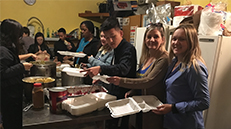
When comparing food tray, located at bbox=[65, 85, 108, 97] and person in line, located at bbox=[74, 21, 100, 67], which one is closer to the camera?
food tray, located at bbox=[65, 85, 108, 97]

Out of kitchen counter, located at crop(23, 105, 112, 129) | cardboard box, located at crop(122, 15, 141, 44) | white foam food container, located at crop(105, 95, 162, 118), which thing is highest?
cardboard box, located at crop(122, 15, 141, 44)

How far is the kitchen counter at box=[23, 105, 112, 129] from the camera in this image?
0.95 metres

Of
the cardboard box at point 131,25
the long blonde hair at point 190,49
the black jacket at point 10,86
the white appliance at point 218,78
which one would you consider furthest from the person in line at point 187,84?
the cardboard box at point 131,25

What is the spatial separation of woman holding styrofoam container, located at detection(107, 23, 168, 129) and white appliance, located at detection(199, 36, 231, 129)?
0.68 m

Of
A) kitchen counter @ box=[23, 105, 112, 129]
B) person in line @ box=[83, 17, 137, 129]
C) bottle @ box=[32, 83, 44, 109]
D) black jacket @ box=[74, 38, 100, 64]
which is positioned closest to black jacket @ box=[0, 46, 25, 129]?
kitchen counter @ box=[23, 105, 112, 129]

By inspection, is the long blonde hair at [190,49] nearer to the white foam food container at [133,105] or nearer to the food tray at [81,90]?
the white foam food container at [133,105]

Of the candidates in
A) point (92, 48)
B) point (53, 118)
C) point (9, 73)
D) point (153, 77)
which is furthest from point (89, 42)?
point (9, 73)

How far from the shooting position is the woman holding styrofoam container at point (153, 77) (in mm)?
1225

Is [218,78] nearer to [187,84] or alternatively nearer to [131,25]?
[187,84]

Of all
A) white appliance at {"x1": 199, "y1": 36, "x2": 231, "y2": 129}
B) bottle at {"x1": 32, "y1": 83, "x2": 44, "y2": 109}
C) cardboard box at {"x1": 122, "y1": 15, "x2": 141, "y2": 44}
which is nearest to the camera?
bottle at {"x1": 32, "y1": 83, "x2": 44, "y2": 109}

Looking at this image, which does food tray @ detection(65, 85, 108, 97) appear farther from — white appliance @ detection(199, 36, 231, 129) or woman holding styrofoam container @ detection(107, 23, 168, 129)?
white appliance @ detection(199, 36, 231, 129)

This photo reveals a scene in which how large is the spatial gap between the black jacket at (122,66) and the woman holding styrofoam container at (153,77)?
8 cm

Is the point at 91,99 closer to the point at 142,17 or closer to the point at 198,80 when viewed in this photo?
the point at 198,80

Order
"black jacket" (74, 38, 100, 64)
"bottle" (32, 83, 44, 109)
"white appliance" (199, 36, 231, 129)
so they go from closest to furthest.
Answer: "bottle" (32, 83, 44, 109), "white appliance" (199, 36, 231, 129), "black jacket" (74, 38, 100, 64)
